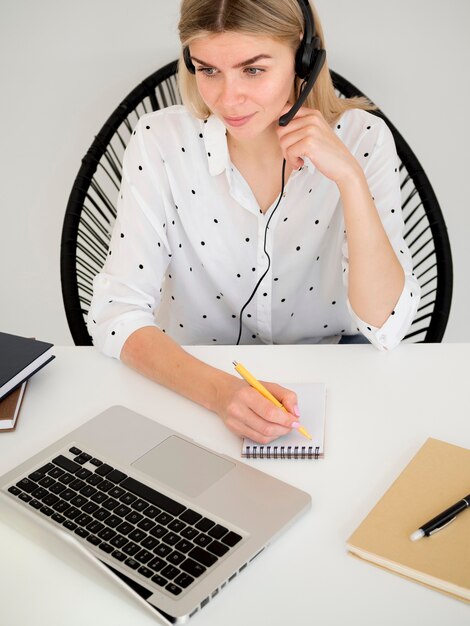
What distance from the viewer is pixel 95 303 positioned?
1327mm

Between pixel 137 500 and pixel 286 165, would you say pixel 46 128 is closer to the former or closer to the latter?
pixel 286 165

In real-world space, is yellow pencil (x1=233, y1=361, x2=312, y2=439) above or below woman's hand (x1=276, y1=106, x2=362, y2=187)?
below

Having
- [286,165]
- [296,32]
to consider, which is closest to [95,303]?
[286,165]

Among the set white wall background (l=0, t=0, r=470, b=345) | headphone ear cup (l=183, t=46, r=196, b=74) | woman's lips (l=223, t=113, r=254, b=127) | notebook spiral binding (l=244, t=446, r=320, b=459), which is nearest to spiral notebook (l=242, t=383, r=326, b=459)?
notebook spiral binding (l=244, t=446, r=320, b=459)

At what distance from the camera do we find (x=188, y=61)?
4.16ft

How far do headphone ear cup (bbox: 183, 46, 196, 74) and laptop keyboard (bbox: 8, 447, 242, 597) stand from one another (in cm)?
68

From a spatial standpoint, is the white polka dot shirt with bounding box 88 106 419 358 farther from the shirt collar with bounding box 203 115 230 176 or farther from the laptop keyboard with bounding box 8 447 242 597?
the laptop keyboard with bounding box 8 447 242 597

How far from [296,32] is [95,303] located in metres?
0.56

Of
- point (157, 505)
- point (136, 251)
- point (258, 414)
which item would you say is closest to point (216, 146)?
point (136, 251)

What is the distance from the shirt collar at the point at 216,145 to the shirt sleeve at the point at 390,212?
252 mm

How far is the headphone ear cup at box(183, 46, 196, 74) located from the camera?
49.0 inches

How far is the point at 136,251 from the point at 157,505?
0.62 metres

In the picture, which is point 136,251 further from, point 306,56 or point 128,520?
point 128,520

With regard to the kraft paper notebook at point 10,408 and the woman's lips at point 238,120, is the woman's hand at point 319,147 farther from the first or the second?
the kraft paper notebook at point 10,408
